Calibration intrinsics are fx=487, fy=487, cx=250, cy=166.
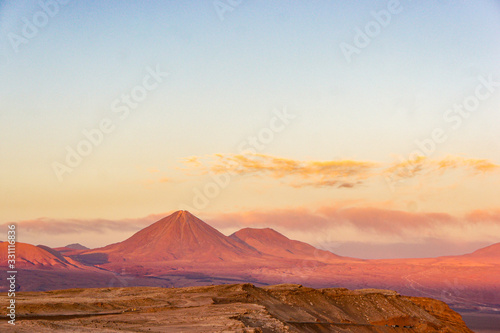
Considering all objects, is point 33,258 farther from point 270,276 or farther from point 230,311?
point 230,311

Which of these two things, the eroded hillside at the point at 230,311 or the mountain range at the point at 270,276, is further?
the mountain range at the point at 270,276

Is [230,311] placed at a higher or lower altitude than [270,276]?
higher

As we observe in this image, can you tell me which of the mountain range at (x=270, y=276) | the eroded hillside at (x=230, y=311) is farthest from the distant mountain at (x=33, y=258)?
the eroded hillside at (x=230, y=311)

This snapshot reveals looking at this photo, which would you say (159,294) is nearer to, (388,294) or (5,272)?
(388,294)

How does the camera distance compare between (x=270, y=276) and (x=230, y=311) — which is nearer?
(x=230, y=311)

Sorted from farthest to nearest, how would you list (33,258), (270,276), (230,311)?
(270,276), (33,258), (230,311)

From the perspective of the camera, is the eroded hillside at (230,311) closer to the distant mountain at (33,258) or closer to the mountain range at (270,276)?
the mountain range at (270,276)

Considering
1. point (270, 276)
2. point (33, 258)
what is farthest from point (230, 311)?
point (270, 276)

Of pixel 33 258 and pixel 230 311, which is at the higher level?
pixel 33 258

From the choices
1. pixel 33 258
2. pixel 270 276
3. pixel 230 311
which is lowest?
pixel 270 276

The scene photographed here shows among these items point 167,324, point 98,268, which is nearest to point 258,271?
point 98,268

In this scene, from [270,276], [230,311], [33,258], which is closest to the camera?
[230,311]
